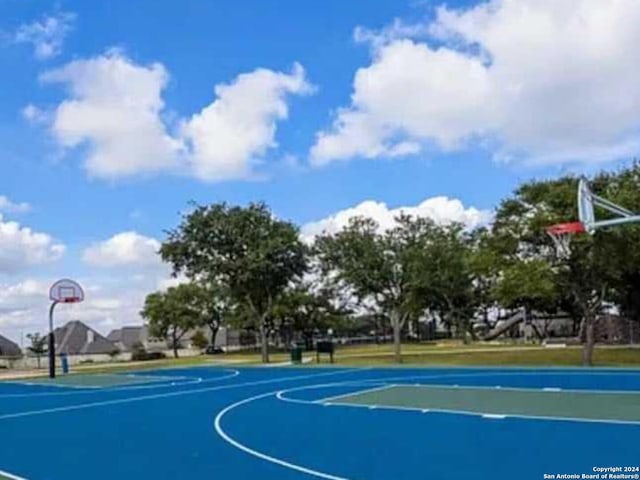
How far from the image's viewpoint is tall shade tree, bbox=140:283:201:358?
76062 millimetres

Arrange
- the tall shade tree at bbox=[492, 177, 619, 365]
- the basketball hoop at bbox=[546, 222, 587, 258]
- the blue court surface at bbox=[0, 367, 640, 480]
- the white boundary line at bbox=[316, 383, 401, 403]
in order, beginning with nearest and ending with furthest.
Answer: the blue court surface at bbox=[0, 367, 640, 480]
the white boundary line at bbox=[316, 383, 401, 403]
the basketball hoop at bbox=[546, 222, 587, 258]
the tall shade tree at bbox=[492, 177, 619, 365]

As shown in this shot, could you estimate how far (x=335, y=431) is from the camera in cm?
1266

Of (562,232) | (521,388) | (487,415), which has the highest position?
(562,232)

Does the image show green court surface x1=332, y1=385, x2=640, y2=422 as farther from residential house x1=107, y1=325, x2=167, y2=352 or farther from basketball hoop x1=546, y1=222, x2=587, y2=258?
residential house x1=107, y1=325, x2=167, y2=352

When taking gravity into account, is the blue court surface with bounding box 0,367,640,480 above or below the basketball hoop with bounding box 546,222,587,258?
below

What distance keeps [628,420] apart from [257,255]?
3059 cm

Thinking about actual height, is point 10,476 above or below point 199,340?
below

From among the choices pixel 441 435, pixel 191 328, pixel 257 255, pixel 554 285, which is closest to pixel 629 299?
pixel 554 285

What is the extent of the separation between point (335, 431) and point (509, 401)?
525 centimetres

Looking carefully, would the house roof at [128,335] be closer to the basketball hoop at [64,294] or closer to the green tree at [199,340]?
the green tree at [199,340]

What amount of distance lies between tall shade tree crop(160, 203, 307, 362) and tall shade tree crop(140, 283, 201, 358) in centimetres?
3289

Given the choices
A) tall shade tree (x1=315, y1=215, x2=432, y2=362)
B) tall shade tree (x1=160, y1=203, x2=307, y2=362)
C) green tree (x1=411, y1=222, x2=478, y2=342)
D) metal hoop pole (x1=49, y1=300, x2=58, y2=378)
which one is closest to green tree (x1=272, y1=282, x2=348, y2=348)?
green tree (x1=411, y1=222, x2=478, y2=342)

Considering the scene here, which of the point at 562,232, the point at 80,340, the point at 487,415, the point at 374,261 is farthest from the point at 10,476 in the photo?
the point at 80,340

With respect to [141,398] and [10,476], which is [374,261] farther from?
[10,476]
